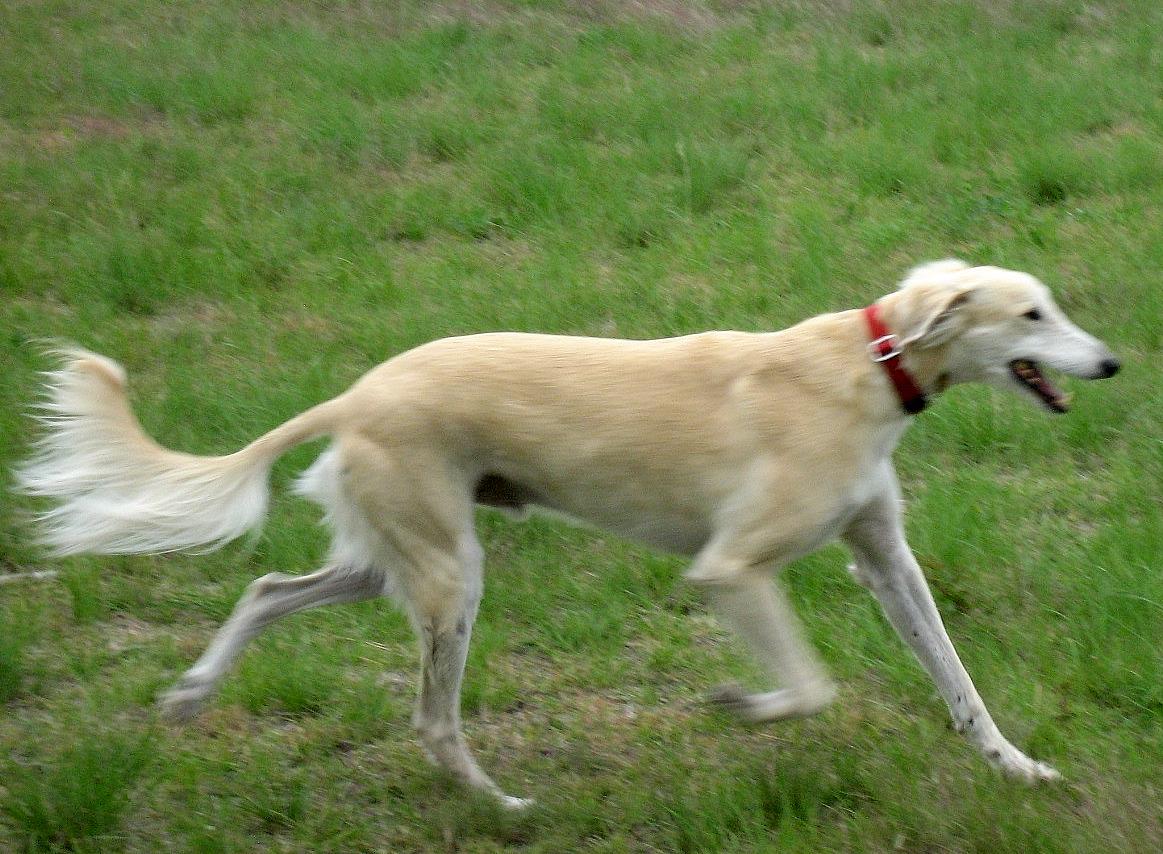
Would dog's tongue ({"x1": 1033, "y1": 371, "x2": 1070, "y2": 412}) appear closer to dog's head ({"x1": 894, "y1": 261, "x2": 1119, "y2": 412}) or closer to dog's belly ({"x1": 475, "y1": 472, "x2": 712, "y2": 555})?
dog's head ({"x1": 894, "y1": 261, "x2": 1119, "y2": 412})

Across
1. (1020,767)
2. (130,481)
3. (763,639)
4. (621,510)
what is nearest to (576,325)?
(621,510)

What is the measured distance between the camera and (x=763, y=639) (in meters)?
3.67

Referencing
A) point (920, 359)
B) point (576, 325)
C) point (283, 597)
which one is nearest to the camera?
point (920, 359)

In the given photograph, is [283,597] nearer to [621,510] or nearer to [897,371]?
[621,510]

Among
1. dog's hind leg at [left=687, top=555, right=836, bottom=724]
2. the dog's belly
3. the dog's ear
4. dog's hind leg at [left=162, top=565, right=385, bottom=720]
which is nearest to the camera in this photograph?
dog's hind leg at [left=687, top=555, right=836, bottom=724]

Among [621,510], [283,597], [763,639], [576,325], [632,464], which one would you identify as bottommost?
[576,325]

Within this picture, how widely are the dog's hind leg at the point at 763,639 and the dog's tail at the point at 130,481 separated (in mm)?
1158

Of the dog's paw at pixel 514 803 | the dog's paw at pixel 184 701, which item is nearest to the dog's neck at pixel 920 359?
the dog's paw at pixel 514 803

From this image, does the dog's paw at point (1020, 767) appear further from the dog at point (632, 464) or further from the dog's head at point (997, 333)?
the dog's head at point (997, 333)

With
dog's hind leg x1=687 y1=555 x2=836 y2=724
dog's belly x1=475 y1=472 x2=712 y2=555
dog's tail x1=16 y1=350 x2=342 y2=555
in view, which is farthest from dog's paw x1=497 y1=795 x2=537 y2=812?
dog's tail x1=16 y1=350 x2=342 y2=555

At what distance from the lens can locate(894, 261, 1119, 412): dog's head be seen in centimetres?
376

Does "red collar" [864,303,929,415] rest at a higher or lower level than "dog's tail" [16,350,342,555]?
higher

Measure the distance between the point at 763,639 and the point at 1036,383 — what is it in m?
1.01

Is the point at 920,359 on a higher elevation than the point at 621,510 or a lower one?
higher
